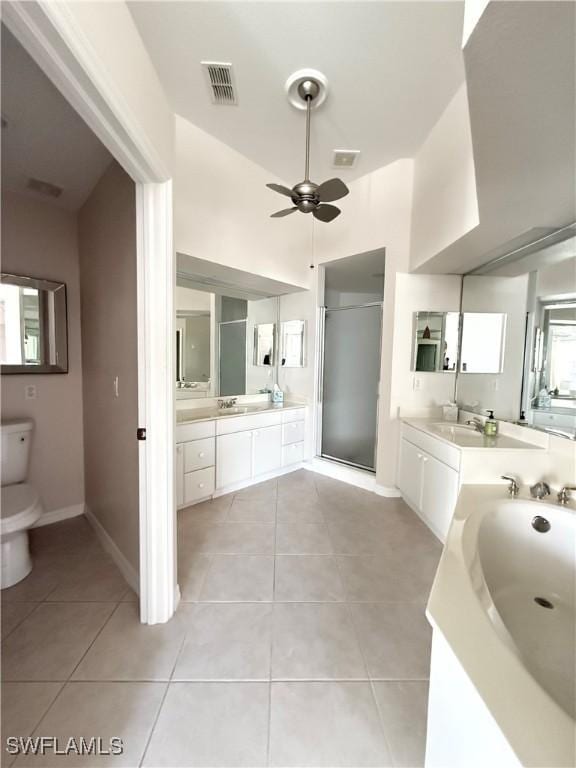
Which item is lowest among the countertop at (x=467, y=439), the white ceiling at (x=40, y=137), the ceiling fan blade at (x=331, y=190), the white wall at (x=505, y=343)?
the countertop at (x=467, y=439)

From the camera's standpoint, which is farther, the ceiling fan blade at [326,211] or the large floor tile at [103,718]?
the ceiling fan blade at [326,211]

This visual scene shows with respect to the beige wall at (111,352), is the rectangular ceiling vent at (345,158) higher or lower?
higher

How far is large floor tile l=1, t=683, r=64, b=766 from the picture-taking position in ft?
3.40

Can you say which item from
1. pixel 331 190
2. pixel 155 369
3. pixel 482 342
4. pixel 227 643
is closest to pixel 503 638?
pixel 227 643

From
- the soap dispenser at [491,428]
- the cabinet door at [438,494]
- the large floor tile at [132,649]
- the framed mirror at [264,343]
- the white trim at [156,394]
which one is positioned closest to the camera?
the large floor tile at [132,649]

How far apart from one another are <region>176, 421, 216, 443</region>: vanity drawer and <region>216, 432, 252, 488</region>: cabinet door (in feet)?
0.44

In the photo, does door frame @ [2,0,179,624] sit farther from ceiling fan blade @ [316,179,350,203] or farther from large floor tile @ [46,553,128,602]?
ceiling fan blade @ [316,179,350,203]

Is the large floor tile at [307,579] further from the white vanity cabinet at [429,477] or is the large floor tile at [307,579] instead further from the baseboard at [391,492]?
the baseboard at [391,492]

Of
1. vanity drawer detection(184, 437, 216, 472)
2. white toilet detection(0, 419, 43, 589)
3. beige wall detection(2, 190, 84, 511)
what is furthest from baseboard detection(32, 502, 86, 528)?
vanity drawer detection(184, 437, 216, 472)

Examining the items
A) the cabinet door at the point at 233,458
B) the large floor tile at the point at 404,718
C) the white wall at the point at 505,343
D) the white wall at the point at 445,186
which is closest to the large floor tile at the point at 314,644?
the large floor tile at the point at 404,718

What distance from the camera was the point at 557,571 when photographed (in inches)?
60.2

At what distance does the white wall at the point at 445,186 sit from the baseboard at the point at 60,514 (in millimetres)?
3589

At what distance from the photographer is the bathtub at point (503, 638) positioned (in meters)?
0.60

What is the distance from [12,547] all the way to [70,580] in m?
0.38
